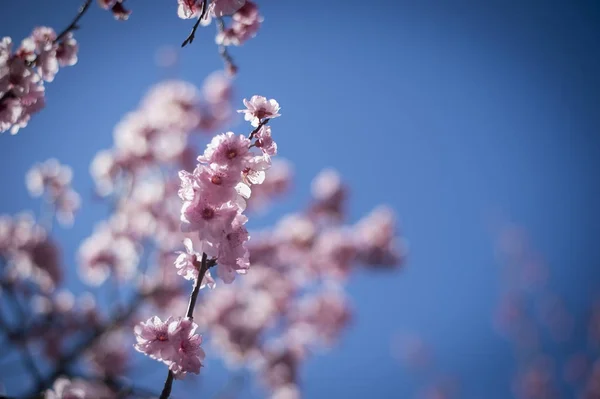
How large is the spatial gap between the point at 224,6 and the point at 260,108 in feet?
2.56

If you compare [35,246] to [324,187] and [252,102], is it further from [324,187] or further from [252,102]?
[252,102]

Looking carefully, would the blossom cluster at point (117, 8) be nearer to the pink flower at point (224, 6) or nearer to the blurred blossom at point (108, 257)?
the pink flower at point (224, 6)

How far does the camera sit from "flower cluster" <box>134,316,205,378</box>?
72.5 inches

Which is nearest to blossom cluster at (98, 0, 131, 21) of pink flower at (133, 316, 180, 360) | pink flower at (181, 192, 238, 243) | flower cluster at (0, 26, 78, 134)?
flower cluster at (0, 26, 78, 134)

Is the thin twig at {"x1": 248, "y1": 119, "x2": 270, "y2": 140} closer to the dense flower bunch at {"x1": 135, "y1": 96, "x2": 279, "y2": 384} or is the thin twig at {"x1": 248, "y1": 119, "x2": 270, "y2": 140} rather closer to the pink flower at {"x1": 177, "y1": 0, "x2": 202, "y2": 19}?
the dense flower bunch at {"x1": 135, "y1": 96, "x2": 279, "y2": 384}

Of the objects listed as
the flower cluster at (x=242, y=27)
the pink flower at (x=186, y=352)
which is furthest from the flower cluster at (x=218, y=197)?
the flower cluster at (x=242, y=27)

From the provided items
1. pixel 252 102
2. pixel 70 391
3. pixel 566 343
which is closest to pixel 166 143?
pixel 70 391

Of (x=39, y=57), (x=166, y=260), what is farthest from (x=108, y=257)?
(x=39, y=57)

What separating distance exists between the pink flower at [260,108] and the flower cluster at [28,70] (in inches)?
47.4

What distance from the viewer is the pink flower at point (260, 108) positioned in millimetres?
1934

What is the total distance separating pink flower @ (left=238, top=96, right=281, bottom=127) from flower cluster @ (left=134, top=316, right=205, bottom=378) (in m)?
1.13

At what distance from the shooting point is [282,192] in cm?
939

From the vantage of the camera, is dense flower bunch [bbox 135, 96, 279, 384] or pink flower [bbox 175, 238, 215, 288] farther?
pink flower [bbox 175, 238, 215, 288]

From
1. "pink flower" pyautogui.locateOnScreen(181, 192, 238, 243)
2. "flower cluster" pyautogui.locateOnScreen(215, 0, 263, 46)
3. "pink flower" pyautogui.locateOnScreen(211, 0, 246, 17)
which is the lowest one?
"pink flower" pyautogui.locateOnScreen(181, 192, 238, 243)
